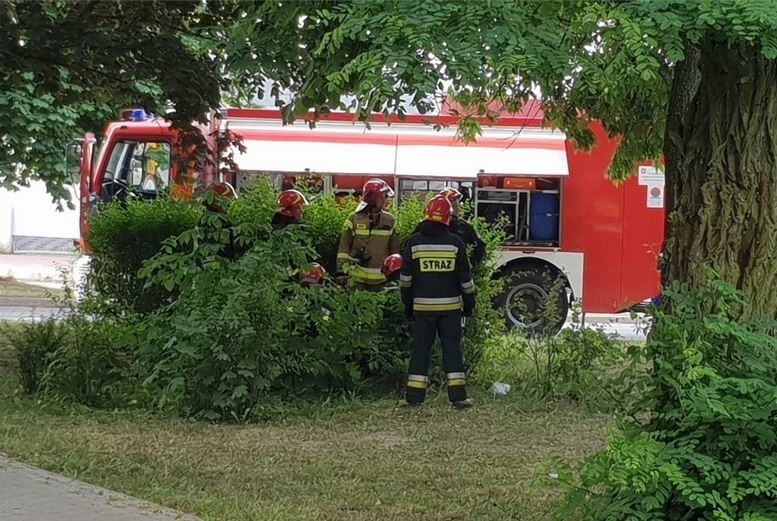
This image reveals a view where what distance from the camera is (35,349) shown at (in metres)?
8.45

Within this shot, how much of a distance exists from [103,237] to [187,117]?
5.22 feet

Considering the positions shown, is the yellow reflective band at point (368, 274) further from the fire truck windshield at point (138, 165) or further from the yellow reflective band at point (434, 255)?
the fire truck windshield at point (138, 165)

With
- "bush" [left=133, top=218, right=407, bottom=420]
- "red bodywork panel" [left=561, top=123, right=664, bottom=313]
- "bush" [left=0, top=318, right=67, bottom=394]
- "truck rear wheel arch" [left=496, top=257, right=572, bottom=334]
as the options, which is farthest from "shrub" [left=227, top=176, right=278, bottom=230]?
"red bodywork panel" [left=561, top=123, right=664, bottom=313]

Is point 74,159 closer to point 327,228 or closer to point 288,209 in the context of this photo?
point 327,228

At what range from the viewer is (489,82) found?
423 cm

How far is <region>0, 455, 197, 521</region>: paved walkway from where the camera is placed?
4.99 meters

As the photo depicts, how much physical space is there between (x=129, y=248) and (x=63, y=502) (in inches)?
221

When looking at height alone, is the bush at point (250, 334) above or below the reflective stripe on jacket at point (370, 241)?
below

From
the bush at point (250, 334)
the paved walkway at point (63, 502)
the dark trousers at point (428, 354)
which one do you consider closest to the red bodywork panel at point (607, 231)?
the bush at point (250, 334)

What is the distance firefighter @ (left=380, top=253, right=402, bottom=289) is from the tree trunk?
15.6 feet

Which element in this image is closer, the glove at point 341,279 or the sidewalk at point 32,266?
the glove at point 341,279

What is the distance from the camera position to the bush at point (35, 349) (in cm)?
831

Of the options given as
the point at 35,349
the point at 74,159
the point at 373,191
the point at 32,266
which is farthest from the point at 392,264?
the point at 32,266

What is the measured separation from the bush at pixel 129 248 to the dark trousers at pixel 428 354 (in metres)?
3.38
